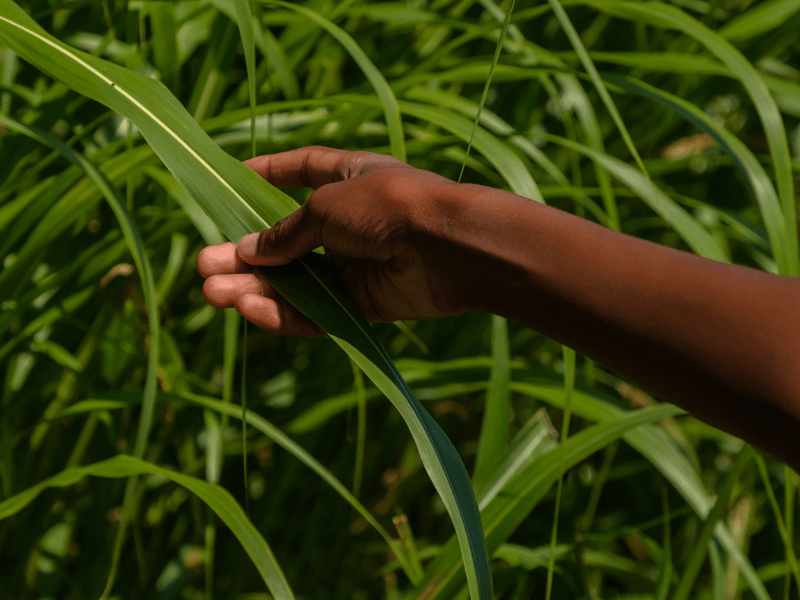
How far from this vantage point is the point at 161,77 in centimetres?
58

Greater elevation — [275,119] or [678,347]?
[275,119]

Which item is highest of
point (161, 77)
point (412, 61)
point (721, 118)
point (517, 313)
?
point (721, 118)

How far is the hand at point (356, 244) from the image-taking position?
390mm

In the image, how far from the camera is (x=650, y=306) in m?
0.34

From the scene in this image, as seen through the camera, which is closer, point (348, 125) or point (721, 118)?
point (348, 125)

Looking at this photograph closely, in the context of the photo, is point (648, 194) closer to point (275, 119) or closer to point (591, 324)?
point (591, 324)

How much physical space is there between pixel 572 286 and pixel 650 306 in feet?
0.15

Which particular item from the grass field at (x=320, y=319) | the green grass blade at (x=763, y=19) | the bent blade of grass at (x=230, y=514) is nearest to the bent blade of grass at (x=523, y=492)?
the grass field at (x=320, y=319)

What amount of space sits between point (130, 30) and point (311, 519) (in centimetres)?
62

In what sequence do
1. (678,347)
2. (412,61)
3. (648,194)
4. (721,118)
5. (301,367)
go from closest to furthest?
(678,347), (648,194), (412,61), (301,367), (721,118)

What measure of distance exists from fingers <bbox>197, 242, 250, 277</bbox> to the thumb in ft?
0.19

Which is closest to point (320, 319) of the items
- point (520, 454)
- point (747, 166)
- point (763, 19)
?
point (520, 454)

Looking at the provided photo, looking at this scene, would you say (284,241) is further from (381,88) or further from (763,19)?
(763,19)

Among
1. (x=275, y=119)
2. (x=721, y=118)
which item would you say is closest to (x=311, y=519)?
(x=275, y=119)
